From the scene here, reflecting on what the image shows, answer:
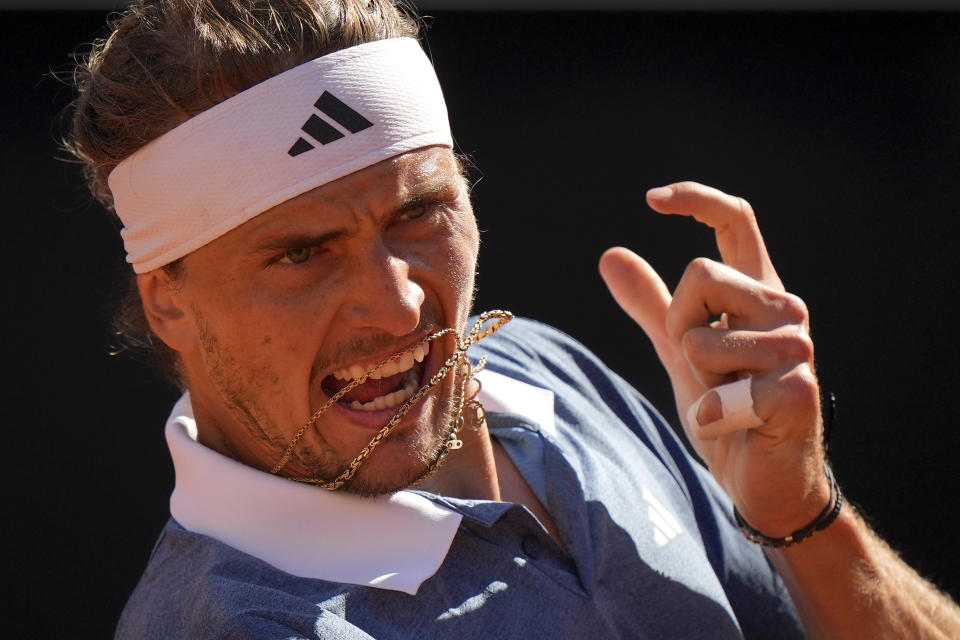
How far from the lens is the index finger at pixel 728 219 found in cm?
165

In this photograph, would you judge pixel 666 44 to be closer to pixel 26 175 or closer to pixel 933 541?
pixel 933 541

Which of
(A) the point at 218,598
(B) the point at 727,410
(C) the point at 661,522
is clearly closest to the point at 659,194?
(B) the point at 727,410

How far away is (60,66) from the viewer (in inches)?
109

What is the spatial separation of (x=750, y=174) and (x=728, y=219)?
1.56 metres

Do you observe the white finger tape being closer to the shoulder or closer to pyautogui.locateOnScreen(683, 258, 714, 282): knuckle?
pyautogui.locateOnScreen(683, 258, 714, 282): knuckle

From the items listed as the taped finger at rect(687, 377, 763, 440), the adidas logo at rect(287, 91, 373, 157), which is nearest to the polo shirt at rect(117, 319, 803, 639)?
the taped finger at rect(687, 377, 763, 440)

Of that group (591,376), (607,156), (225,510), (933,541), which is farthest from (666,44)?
(225,510)

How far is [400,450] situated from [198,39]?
2.22ft

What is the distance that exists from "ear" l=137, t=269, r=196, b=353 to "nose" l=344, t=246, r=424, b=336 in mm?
281

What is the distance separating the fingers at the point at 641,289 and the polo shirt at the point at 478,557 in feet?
0.72

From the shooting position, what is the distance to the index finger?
5.40 feet

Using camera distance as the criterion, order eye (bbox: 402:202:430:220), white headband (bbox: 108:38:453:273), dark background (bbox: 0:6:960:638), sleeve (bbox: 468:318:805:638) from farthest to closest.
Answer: dark background (bbox: 0:6:960:638) → sleeve (bbox: 468:318:805:638) → eye (bbox: 402:202:430:220) → white headband (bbox: 108:38:453:273)

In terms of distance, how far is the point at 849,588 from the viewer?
1702 mm

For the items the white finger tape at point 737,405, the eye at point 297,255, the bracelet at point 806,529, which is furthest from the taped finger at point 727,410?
the eye at point 297,255
